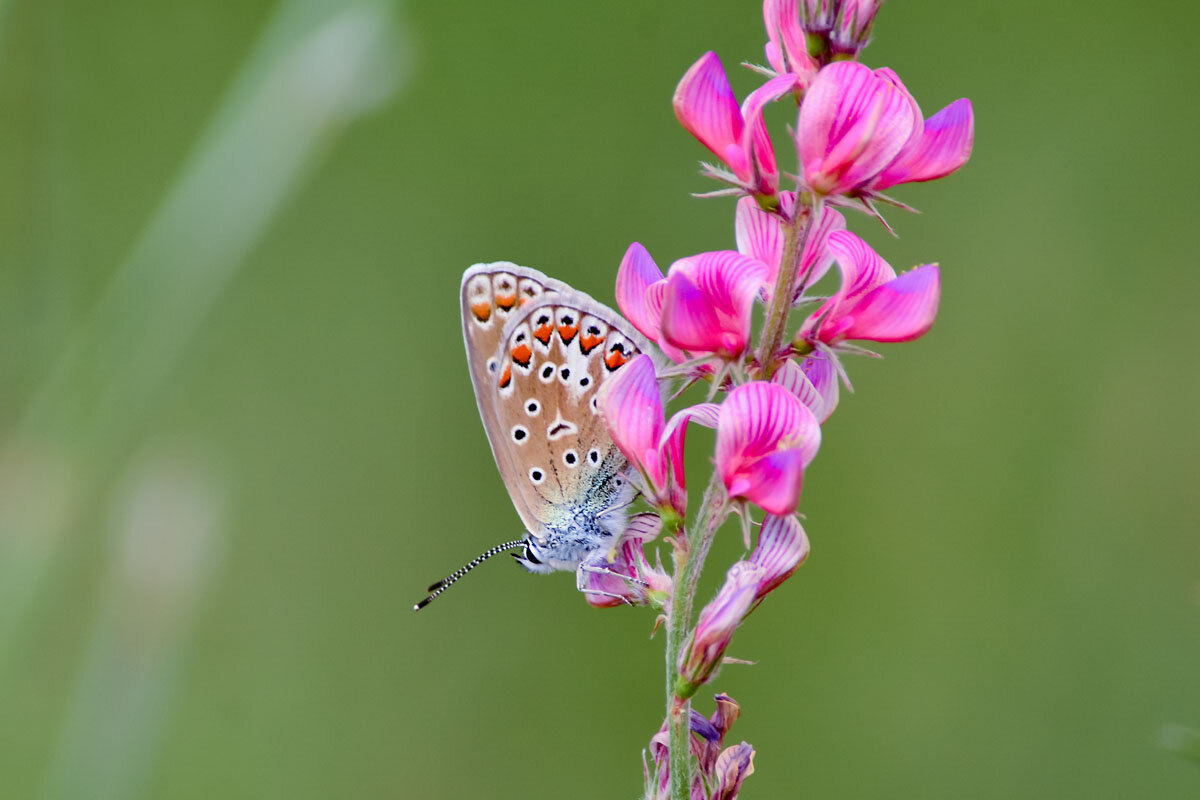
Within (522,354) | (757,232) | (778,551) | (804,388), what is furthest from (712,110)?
(522,354)

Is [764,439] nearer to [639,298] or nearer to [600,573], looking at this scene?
[639,298]

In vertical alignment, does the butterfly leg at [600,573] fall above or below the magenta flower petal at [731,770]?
above

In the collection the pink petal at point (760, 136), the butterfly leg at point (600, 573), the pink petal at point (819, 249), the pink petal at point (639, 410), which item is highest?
the pink petal at point (760, 136)

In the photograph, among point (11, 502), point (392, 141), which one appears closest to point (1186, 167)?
point (392, 141)

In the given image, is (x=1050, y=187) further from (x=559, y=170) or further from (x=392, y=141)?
(x=392, y=141)

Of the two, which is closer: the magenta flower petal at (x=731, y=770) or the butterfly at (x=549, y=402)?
the magenta flower petal at (x=731, y=770)

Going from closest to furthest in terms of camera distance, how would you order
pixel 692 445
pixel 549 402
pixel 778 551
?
pixel 778 551 < pixel 549 402 < pixel 692 445

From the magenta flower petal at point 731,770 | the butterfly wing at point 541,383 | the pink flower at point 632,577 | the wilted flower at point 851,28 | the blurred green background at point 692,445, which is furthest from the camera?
the blurred green background at point 692,445

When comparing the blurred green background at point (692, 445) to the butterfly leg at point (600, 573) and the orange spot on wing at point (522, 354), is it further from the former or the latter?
the butterfly leg at point (600, 573)

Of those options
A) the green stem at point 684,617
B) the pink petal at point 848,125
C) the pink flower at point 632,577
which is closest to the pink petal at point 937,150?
the pink petal at point 848,125
